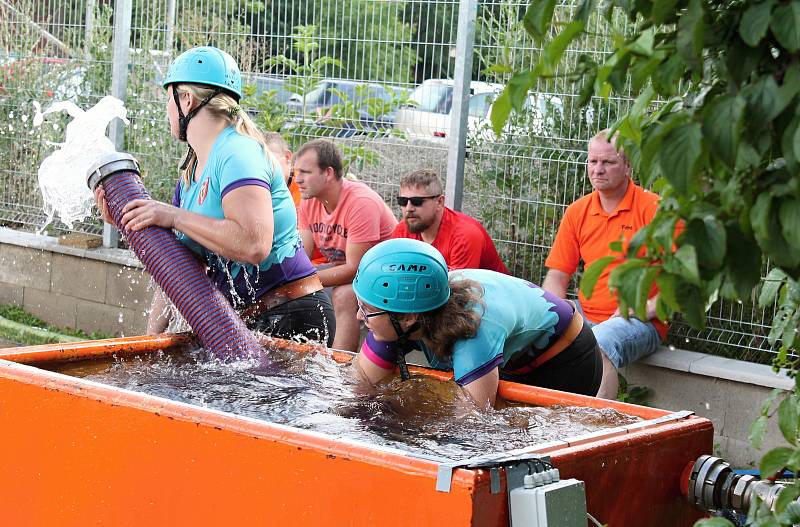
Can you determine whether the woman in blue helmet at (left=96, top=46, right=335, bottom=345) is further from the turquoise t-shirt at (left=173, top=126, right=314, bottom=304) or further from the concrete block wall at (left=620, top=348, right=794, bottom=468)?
the concrete block wall at (left=620, top=348, right=794, bottom=468)

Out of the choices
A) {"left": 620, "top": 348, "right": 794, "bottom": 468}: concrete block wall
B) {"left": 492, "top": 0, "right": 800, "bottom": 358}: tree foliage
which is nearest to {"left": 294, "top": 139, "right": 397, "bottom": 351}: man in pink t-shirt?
{"left": 620, "top": 348, "right": 794, "bottom": 468}: concrete block wall

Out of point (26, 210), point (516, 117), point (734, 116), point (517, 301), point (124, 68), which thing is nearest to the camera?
point (734, 116)

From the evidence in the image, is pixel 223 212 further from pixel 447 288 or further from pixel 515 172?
pixel 515 172

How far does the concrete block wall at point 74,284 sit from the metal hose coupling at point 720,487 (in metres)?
6.02

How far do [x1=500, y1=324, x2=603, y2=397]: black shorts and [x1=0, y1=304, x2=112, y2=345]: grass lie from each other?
5249 millimetres

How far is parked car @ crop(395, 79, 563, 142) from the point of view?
710 centimetres

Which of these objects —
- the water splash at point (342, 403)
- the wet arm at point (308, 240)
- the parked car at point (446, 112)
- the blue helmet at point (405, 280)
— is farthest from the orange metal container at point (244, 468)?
the wet arm at point (308, 240)

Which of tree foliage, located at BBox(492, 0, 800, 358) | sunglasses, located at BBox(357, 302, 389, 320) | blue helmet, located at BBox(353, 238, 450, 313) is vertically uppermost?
tree foliage, located at BBox(492, 0, 800, 358)

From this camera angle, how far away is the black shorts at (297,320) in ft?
15.6

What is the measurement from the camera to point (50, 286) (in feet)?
31.1

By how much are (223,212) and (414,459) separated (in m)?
1.99

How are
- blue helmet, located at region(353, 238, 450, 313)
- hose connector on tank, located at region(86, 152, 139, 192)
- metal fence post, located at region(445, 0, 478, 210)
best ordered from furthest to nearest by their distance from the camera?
metal fence post, located at region(445, 0, 478, 210)
hose connector on tank, located at region(86, 152, 139, 192)
blue helmet, located at region(353, 238, 450, 313)

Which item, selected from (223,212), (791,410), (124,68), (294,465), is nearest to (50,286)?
(124,68)

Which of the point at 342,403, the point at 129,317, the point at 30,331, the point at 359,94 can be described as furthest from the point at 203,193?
the point at 30,331
